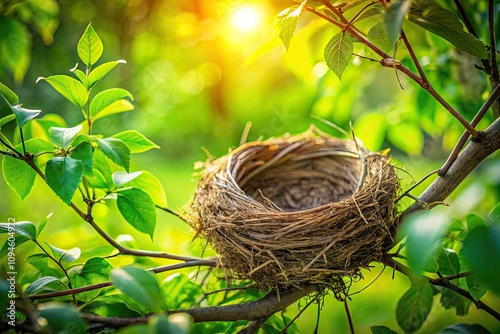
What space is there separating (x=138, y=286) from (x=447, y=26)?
45 cm

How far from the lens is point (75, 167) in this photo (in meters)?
0.59

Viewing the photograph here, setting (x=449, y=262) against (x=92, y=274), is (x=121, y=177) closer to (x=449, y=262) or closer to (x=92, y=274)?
(x=92, y=274)

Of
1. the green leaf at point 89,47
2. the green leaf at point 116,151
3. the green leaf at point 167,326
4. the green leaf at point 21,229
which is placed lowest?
the green leaf at point 167,326

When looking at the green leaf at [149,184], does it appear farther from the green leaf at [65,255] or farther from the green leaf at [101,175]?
the green leaf at [65,255]

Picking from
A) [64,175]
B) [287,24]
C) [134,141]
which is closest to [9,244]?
[64,175]

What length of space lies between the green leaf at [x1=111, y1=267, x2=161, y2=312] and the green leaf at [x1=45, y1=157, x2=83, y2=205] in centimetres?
17

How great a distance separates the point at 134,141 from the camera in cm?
76

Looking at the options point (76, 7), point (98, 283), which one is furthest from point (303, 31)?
point (76, 7)

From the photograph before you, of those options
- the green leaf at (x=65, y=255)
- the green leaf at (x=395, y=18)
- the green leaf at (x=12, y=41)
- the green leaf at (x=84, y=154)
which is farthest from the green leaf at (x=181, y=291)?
the green leaf at (x=12, y=41)

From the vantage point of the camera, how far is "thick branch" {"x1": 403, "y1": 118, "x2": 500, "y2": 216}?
645 millimetres

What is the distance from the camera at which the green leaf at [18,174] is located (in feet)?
2.22

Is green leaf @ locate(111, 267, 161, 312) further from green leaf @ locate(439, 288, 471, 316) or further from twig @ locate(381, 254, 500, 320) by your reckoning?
green leaf @ locate(439, 288, 471, 316)

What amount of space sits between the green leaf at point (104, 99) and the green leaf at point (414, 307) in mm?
527

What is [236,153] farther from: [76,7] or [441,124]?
[76,7]
